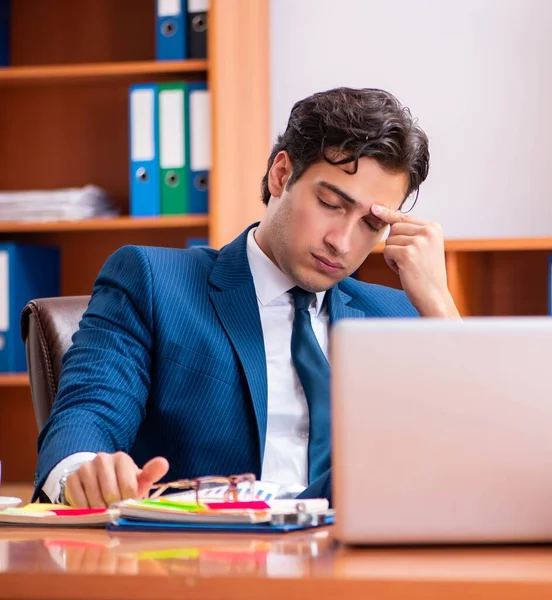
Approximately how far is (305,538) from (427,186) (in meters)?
2.18

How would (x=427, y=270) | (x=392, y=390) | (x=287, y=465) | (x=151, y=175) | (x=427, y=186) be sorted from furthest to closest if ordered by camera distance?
(x=427, y=186), (x=151, y=175), (x=427, y=270), (x=287, y=465), (x=392, y=390)

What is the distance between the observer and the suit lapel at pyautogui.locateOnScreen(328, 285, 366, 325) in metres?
1.84

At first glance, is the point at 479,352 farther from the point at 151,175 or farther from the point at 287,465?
the point at 151,175

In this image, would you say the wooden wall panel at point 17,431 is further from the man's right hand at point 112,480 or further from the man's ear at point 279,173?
the man's right hand at point 112,480

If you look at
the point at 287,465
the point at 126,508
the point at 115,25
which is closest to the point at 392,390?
the point at 126,508

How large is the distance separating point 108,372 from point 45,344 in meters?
0.28

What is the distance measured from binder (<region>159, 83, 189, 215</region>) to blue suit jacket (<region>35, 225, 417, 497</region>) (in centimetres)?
103

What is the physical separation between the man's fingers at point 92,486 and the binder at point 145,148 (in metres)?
1.73

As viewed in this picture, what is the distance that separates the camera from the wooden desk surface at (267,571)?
703 millimetres

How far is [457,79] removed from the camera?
117 inches

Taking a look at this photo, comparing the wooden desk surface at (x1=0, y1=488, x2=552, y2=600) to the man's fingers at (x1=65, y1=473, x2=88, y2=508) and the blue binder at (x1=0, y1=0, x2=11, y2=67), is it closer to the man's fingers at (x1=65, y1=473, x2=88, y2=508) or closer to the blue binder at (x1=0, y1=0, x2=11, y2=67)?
the man's fingers at (x1=65, y1=473, x2=88, y2=508)

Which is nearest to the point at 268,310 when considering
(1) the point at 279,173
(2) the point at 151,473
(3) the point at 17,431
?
(1) the point at 279,173

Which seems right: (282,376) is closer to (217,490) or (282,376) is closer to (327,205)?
(327,205)

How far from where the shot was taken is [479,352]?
2.80 ft
